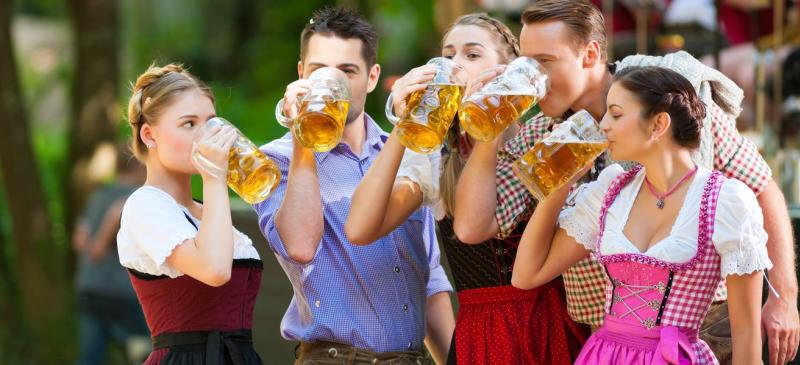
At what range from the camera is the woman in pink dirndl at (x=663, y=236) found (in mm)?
2266

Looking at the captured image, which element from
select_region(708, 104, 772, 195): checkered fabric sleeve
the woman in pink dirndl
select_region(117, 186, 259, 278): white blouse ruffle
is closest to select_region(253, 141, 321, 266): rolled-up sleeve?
select_region(117, 186, 259, 278): white blouse ruffle

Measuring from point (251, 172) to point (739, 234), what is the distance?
3.35 feet

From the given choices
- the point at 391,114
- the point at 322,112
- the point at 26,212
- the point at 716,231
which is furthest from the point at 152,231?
the point at 26,212

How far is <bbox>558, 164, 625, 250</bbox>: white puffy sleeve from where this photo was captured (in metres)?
2.47

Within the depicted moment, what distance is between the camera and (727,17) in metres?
5.30

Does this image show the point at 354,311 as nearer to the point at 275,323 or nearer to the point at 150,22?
the point at 275,323

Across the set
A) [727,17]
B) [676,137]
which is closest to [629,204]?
[676,137]

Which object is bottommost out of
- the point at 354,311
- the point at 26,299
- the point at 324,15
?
the point at 26,299

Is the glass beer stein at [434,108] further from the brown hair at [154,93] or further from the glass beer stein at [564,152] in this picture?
the brown hair at [154,93]

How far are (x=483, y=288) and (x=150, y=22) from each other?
1049 cm

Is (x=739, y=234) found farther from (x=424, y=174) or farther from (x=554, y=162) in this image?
(x=424, y=174)

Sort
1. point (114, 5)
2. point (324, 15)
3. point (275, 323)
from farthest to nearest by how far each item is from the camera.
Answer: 1. point (114, 5)
2. point (275, 323)
3. point (324, 15)

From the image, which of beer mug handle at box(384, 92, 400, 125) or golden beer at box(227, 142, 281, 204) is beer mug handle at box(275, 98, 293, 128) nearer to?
golden beer at box(227, 142, 281, 204)

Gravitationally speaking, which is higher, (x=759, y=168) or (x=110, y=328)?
(x=759, y=168)
